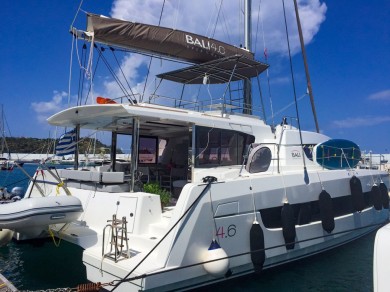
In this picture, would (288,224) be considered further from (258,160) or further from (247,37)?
(247,37)

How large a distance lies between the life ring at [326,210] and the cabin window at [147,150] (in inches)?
185

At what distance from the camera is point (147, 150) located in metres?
9.50

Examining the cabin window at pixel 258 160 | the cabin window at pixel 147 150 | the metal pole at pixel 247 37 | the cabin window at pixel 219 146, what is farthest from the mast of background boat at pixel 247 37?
the cabin window at pixel 147 150

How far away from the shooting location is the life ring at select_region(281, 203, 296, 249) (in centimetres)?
611

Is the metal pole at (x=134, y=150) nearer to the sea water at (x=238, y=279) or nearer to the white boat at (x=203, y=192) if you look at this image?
the white boat at (x=203, y=192)

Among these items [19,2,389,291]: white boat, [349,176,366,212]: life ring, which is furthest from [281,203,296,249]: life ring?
[349,176,366,212]: life ring

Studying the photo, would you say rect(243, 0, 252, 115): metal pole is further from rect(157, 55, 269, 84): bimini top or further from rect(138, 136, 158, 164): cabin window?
rect(138, 136, 158, 164): cabin window

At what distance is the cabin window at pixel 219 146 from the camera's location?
7.31 metres

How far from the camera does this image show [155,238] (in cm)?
522

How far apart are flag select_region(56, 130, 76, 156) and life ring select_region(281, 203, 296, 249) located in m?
5.11

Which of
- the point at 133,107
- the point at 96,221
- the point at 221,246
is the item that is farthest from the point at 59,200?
the point at 221,246

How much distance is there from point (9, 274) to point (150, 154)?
4.48m

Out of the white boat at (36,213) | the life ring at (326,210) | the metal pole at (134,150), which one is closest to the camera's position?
the white boat at (36,213)

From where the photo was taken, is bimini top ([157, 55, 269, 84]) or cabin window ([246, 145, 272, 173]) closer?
cabin window ([246, 145, 272, 173])
